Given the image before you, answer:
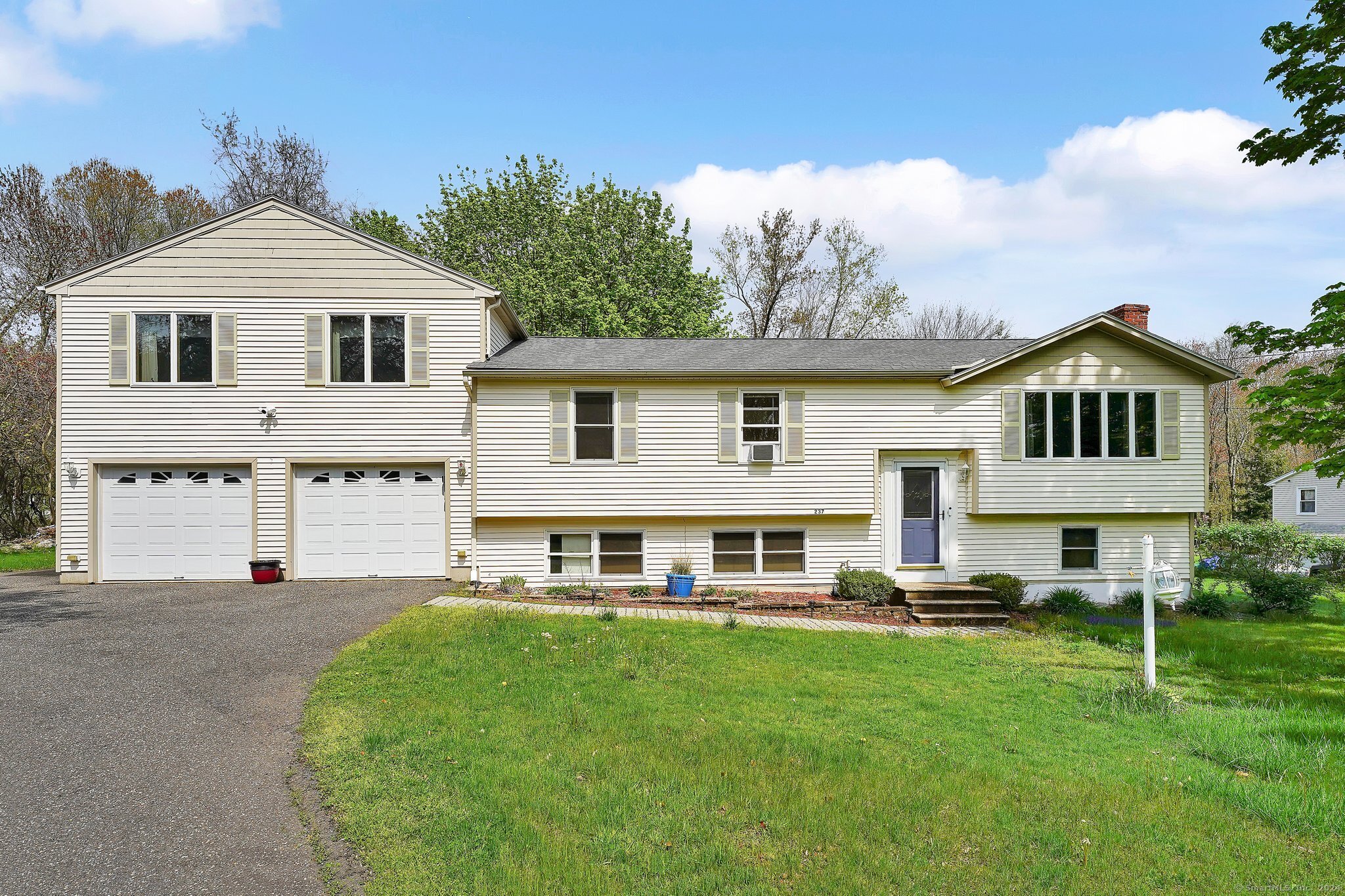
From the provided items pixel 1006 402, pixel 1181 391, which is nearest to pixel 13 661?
pixel 1006 402

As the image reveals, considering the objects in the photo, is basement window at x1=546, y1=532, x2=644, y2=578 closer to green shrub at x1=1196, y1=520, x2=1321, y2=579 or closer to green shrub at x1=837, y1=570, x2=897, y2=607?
green shrub at x1=837, y1=570, x2=897, y2=607

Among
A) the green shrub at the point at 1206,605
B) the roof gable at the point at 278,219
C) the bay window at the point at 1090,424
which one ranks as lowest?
the green shrub at the point at 1206,605

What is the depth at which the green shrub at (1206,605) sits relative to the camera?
14.2 meters

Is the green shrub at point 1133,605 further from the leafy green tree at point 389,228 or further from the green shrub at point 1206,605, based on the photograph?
the leafy green tree at point 389,228

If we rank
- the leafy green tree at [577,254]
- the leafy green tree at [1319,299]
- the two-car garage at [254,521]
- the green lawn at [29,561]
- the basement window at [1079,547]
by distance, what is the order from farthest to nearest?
the leafy green tree at [577,254] → the green lawn at [29,561] → the basement window at [1079,547] → the two-car garage at [254,521] → the leafy green tree at [1319,299]

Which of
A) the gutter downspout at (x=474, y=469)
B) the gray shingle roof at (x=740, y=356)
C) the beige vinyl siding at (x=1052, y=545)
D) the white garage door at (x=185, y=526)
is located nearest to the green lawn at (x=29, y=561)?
the white garage door at (x=185, y=526)

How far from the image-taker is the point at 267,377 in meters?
14.3

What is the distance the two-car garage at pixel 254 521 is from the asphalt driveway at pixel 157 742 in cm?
257

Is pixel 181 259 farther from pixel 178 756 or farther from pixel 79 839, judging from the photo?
pixel 79 839

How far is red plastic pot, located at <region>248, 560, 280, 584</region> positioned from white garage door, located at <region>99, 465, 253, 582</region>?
514mm

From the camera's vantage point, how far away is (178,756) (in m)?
Answer: 5.65

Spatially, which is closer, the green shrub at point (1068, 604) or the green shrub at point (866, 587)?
the green shrub at point (866, 587)

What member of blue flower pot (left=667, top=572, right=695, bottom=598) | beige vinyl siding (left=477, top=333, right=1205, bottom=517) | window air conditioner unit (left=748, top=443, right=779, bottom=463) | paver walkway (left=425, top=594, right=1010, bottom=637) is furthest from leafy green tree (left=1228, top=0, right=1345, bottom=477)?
blue flower pot (left=667, top=572, right=695, bottom=598)

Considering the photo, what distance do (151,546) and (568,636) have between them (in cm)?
1021
